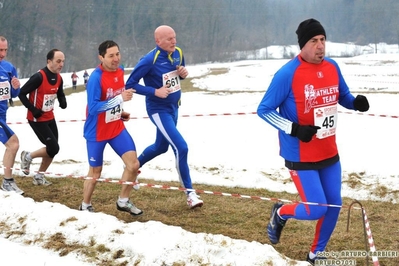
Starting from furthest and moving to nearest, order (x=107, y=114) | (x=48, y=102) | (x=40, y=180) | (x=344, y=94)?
(x=40, y=180)
(x=48, y=102)
(x=107, y=114)
(x=344, y=94)

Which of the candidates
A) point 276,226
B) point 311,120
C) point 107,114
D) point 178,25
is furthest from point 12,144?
point 178,25

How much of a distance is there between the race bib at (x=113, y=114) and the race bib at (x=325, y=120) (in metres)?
2.37

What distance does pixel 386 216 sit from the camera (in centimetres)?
584

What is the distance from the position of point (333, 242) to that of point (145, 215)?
7.40 ft

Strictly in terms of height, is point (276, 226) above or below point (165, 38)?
below

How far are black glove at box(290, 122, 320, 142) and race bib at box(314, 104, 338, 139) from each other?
6.7 inches

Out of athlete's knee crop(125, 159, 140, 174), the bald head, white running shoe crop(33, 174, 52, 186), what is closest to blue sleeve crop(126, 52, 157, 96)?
the bald head

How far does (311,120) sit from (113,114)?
239cm

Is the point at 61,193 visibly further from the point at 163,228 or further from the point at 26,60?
the point at 26,60

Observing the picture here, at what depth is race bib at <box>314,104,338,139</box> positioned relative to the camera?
4.14 m

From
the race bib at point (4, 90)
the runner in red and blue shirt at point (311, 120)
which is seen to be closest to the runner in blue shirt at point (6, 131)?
the race bib at point (4, 90)

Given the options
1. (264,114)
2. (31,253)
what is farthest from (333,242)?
(31,253)

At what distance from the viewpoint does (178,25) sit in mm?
105625

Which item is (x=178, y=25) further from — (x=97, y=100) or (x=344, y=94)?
(x=344, y=94)
